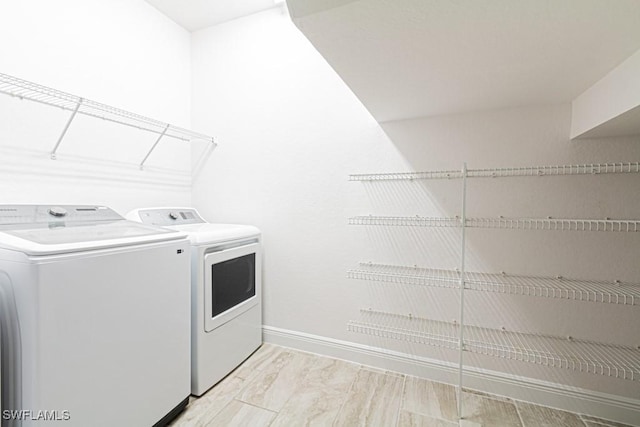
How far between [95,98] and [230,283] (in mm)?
1468

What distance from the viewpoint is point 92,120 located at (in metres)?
1.75

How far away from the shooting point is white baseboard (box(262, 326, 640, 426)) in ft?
4.60

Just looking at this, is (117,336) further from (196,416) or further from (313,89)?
(313,89)

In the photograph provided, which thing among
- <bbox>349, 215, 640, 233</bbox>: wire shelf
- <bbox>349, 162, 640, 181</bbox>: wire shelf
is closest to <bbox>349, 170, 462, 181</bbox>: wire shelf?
<bbox>349, 162, 640, 181</bbox>: wire shelf

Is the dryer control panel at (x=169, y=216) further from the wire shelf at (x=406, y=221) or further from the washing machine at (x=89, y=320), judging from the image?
the wire shelf at (x=406, y=221)

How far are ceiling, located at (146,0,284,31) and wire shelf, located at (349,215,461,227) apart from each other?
171 cm

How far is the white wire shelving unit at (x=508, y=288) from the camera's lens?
1341 mm

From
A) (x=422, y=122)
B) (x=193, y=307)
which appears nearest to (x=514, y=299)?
(x=422, y=122)

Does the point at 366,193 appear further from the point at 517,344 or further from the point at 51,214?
the point at 51,214

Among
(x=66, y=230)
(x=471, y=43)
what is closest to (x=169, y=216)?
(x=66, y=230)

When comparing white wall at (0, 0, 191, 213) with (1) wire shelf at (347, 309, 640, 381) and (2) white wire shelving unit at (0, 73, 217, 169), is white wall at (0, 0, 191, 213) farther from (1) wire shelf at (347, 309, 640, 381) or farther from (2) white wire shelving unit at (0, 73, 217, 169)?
(1) wire shelf at (347, 309, 640, 381)

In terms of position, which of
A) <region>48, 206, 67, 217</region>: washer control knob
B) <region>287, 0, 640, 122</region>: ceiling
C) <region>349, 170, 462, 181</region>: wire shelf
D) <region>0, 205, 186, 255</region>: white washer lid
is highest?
<region>287, 0, 640, 122</region>: ceiling

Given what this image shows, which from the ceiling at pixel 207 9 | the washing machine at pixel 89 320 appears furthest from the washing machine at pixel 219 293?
the ceiling at pixel 207 9

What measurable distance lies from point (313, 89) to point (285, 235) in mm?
1095
